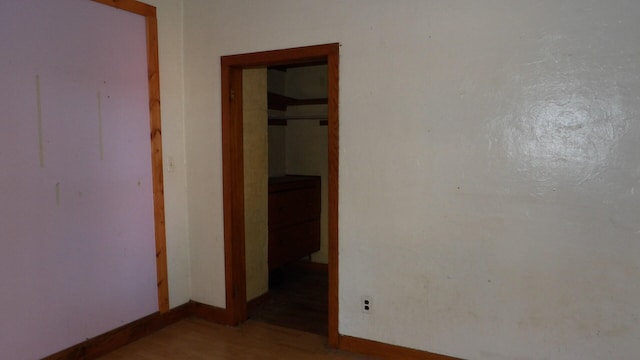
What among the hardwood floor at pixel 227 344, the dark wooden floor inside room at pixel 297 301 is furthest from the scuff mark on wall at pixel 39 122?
the dark wooden floor inside room at pixel 297 301

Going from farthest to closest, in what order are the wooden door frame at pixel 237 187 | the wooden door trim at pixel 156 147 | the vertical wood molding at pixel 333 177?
the wooden door trim at pixel 156 147 → the wooden door frame at pixel 237 187 → the vertical wood molding at pixel 333 177

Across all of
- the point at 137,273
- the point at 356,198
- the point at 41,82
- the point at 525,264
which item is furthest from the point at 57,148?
the point at 525,264

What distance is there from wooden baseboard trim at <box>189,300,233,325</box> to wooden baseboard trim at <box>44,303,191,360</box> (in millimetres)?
48

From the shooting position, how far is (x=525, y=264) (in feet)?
7.13

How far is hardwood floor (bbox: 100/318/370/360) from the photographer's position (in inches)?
103

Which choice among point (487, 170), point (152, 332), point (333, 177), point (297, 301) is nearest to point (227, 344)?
point (152, 332)

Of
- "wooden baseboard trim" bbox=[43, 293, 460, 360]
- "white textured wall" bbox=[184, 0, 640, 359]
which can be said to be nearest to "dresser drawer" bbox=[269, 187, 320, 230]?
"wooden baseboard trim" bbox=[43, 293, 460, 360]

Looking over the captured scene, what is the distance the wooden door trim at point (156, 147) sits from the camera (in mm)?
2830

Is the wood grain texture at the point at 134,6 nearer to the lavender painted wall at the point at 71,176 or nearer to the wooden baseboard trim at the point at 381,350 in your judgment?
the lavender painted wall at the point at 71,176

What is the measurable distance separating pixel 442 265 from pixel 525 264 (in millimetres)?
417

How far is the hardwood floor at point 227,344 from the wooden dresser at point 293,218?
32.9 inches

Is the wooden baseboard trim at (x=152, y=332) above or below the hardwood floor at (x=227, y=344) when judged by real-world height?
above

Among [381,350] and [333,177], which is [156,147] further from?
[381,350]

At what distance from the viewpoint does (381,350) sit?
2.54m
